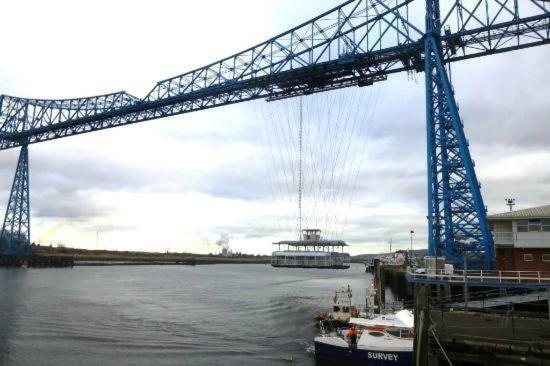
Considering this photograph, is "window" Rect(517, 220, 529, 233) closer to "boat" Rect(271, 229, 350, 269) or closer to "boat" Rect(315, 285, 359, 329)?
"boat" Rect(315, 285, 359, 329)

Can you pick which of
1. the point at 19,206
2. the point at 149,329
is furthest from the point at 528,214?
the point at 19,206

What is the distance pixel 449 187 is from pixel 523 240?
591 centimetres

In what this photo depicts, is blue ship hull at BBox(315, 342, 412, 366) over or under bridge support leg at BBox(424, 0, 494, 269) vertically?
under

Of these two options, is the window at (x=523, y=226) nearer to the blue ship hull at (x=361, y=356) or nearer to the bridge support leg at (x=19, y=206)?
the blue ship hull at (x=361, y=356)

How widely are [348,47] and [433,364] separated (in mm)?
33071

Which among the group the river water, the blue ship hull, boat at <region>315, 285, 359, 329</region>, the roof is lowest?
the river water

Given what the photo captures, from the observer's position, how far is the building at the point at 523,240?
30.0 m

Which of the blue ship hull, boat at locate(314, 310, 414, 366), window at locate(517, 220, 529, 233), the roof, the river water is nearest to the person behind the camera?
the blue ship hull

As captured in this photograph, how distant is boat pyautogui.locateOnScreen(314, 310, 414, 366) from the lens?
2123 cm

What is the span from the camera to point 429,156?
3397 centimetres

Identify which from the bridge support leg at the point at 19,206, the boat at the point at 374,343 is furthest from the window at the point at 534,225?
the bridge support leg at the point at 19,206

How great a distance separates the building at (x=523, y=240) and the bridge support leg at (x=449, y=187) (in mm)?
2132

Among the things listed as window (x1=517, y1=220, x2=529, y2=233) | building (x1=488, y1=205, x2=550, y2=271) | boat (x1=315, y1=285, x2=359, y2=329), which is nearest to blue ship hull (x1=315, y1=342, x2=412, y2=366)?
boat (x1=315, y1=285, x2=359, y2=329)

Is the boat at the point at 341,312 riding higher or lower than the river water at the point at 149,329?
higher
